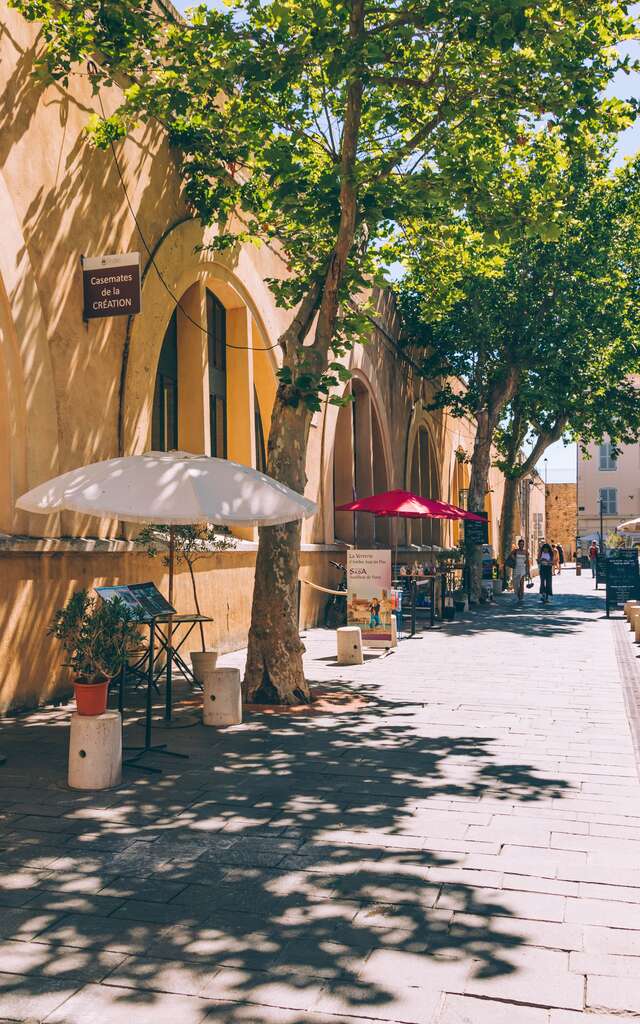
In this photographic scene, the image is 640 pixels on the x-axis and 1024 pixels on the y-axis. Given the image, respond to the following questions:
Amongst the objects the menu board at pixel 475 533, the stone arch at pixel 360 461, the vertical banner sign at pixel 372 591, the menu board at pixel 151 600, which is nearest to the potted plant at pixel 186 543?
the menu board at pixel 151 600

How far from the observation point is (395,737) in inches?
318

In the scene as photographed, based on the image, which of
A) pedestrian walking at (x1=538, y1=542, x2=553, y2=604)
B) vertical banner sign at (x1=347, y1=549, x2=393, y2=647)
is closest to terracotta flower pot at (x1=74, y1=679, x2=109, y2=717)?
vertical banner sign at (x1=347, y1=549, x2=393, y2=647)

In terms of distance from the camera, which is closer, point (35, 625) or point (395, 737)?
point (395, 737)

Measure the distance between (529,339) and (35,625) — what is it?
17.5 metres

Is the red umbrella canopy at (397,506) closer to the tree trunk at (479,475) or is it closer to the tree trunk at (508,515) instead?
the tree trunk at (479,475)

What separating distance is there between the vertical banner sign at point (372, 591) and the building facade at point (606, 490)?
5970 cm

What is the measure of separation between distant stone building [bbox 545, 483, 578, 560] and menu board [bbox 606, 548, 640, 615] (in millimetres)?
56949

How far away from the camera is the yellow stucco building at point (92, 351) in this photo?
357 inches

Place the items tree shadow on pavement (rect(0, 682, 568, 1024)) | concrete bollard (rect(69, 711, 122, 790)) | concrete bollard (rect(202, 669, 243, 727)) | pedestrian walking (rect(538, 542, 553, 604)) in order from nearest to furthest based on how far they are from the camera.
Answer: tree shadow on pavement (rect(0, 682, 568, 1024))
concrete bollard (rect(69, 711, 122, 790))
concrete bollard (rect(202, 669, 243, 727))
pedestrian walking (rect(538, 542, 553, 604))

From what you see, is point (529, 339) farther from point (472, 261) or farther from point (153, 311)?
point (153, 311)

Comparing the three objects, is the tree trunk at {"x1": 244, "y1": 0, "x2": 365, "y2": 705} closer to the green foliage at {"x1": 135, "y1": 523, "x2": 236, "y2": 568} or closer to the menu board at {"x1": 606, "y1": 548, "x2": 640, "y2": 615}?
the green foliage at {"x1": 135, "y1": 523, "x2": 236, "y2": 568}

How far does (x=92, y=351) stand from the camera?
34.1ft

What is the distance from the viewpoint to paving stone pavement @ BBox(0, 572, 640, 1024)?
3529 millimetres

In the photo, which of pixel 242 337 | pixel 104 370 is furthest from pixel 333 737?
pixel 242 337
